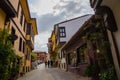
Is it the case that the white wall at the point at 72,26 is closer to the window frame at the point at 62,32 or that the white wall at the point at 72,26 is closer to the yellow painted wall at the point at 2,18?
the window frame at the point at 62,32

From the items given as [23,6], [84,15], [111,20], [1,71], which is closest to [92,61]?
[111,20]

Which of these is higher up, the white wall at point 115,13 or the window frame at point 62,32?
the window frame at point 62,32

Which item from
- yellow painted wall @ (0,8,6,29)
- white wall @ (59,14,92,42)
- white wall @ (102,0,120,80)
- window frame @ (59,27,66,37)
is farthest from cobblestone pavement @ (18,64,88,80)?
window frame @ (59,27,66,37)

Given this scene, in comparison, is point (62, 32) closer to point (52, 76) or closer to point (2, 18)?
point (52, 76)

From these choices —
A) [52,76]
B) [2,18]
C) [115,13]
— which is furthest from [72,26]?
[115,13]

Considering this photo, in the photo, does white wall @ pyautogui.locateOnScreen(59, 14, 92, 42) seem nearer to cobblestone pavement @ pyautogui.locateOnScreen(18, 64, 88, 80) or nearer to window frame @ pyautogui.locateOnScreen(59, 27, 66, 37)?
window frame @ pyautogui.locateOnScreen(59, 27, 66, 37)

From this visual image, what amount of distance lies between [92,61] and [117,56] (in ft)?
11.0

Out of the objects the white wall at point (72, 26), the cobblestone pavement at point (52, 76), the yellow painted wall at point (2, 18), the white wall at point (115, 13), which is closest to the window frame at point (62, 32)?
the white wall at point (72, 26)

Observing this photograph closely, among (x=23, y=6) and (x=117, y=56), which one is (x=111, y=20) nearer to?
(x=117, y=56)

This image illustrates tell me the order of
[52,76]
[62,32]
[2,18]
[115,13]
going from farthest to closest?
[62,32] < [52,76] < [2,18] < [115,13]

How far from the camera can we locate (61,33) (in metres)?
25.3

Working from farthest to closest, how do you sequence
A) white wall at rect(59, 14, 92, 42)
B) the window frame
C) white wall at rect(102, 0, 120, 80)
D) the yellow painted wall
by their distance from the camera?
the window frame < white wall at rect(59, 14, 92, 42) < the yellow painted wall < white wall at rect(102, 0, 120, 80)

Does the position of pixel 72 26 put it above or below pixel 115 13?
above

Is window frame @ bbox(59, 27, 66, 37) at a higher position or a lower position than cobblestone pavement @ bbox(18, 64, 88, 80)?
higher
